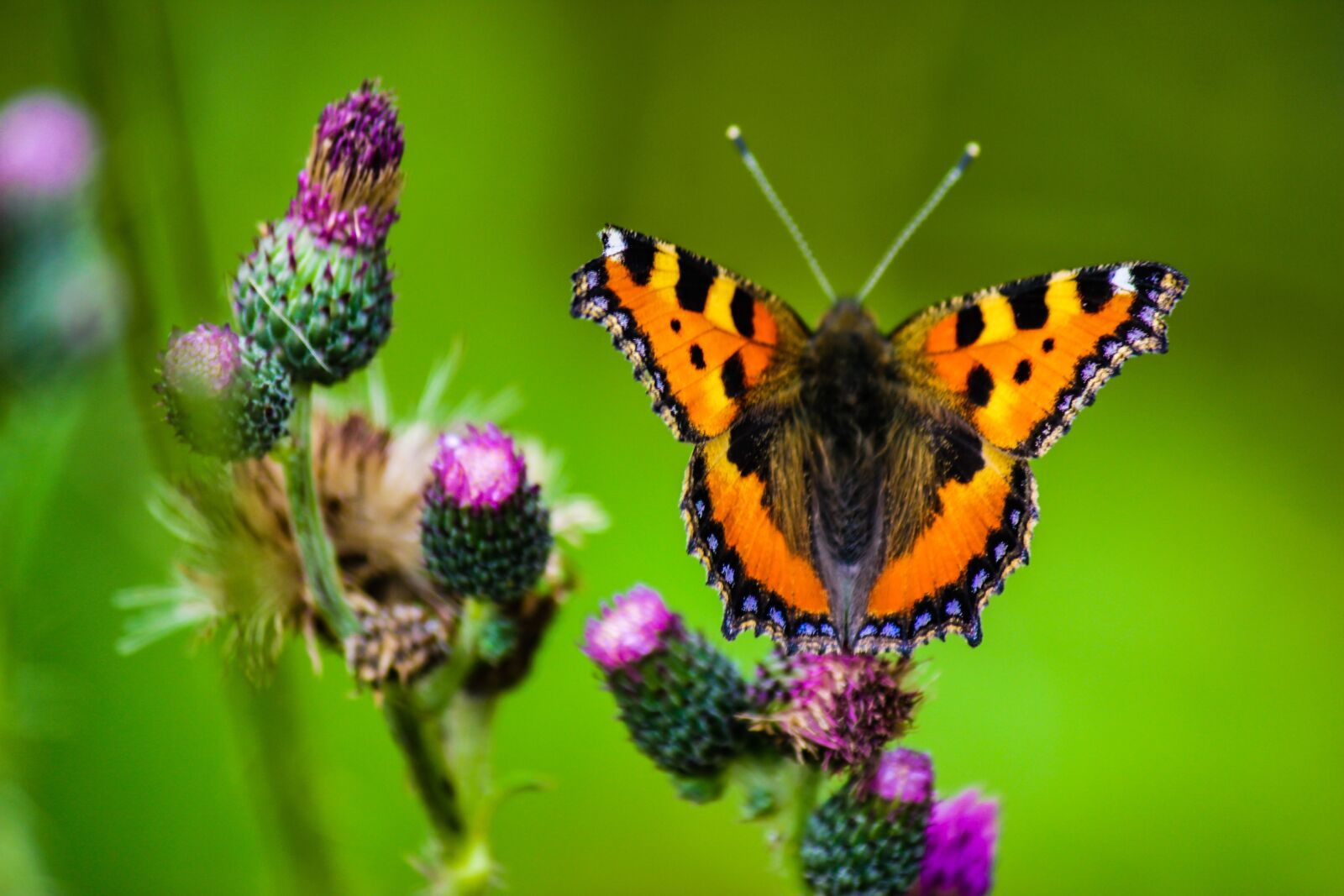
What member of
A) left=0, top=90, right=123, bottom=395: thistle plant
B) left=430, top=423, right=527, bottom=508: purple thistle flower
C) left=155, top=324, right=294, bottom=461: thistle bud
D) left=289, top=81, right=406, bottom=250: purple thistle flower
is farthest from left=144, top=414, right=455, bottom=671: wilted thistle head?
left=0, top=90, right=123, bottom=395: thistle plant

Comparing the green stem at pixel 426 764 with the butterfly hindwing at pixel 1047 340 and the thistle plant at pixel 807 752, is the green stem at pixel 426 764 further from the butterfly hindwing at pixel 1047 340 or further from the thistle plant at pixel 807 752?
the butterfly hindwing at pixel 1047 340

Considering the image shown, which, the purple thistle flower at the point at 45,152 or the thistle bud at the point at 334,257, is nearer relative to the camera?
the thistle bud at the point at 334,257

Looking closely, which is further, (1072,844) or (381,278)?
(1072,844)

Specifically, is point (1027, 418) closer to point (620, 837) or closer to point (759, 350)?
point (759, 350)

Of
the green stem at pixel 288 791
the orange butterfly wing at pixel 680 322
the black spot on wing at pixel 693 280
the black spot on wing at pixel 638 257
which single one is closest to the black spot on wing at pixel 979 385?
the orange butterfly wing at pixel 680 322

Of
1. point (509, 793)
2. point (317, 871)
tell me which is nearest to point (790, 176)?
point (509, 793)

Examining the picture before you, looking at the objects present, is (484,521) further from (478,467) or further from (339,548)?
(339,548)

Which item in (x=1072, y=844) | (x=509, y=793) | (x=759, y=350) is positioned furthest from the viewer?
(x=1072, y=844)

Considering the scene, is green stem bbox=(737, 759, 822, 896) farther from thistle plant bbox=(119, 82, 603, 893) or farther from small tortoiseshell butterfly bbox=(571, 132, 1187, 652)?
thistle plant bbox=(119, 82, 603, 893)
